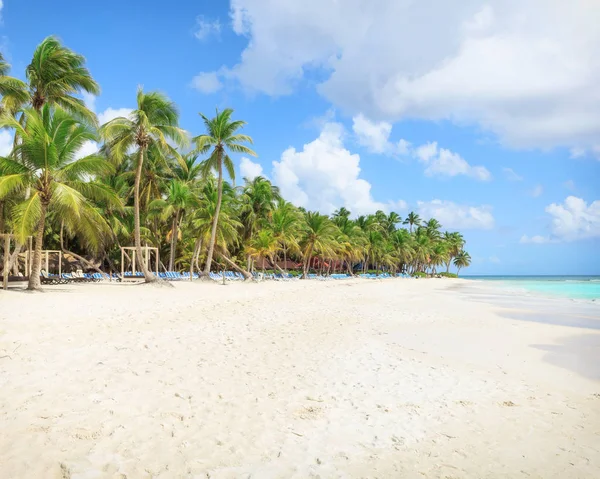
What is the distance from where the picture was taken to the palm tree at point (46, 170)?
46.7ft

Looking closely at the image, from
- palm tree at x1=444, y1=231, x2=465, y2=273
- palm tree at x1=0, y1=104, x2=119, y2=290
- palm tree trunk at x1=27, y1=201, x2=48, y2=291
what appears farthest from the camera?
palm tree at x1=444, y1=231, x2=465, y2=273

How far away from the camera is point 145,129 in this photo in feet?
68.4

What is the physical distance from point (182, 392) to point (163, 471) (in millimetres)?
1711

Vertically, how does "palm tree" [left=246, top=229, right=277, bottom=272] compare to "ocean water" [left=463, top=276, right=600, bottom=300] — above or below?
above

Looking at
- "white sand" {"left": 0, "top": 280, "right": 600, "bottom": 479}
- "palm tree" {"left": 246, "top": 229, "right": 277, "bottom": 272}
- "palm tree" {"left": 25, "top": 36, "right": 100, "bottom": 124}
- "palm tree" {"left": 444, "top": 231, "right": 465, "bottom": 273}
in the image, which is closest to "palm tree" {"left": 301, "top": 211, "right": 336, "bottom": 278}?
"palm tree" {"left": 246, "top": 229, "right": 277, "bottom": 272}

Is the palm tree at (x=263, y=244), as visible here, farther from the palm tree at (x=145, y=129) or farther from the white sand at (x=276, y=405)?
the white sand at (x=276, y=405)

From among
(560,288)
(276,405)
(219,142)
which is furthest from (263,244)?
(560,288)

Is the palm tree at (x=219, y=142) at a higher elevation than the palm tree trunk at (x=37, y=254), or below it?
higher

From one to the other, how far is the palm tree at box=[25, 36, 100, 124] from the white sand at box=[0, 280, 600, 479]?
49.4 feet

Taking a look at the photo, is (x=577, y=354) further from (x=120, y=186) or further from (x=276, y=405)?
(x=120, y=186)

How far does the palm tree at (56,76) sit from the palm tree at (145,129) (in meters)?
2.10

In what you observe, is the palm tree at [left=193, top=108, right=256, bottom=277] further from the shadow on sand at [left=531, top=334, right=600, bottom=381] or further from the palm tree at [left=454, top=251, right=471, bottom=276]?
the palm tree at [left=454, top=251, right=471, bottom=276]

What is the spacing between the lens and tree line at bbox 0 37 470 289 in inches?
583

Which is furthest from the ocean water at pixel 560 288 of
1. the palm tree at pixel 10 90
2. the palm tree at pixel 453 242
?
the palm tree at pixel 10 90
